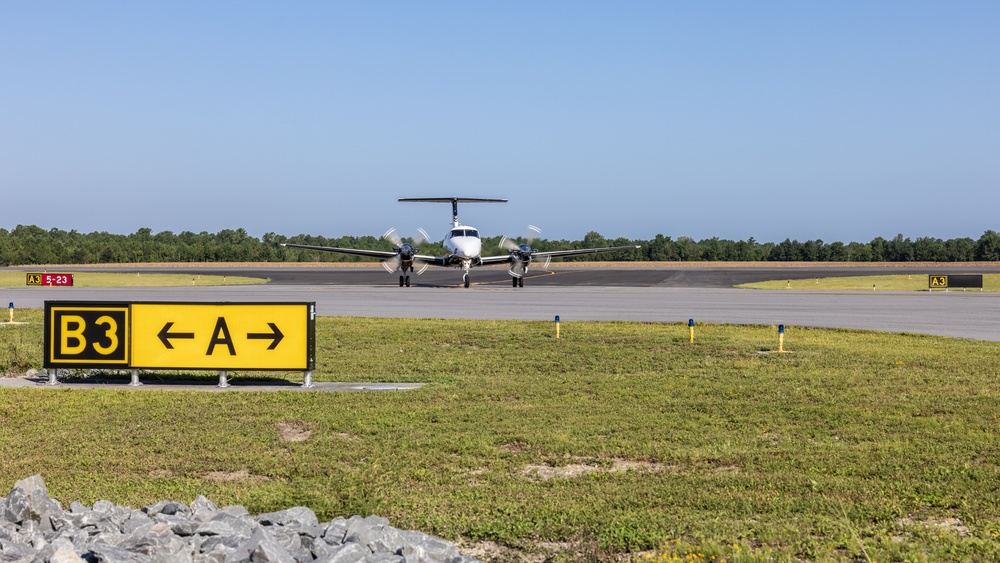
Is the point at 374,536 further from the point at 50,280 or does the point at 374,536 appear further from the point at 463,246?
the point at 50,280

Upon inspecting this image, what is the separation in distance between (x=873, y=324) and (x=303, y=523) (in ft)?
87.0

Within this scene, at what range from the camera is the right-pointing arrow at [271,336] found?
17.8m

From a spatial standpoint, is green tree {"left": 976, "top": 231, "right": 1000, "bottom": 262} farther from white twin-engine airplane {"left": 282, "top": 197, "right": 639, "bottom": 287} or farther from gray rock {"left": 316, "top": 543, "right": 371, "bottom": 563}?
gray rock {"left": 316, "top": 543, "right": 371, "bottom": 563}

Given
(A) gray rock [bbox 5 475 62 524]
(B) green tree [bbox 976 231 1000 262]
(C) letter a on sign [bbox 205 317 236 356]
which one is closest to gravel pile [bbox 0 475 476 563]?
(A) gray rock [bbox 5 475 62 524]

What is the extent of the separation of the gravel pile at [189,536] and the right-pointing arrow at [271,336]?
385 inches

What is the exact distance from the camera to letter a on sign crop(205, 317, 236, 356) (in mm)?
17812

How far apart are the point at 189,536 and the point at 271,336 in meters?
11.0

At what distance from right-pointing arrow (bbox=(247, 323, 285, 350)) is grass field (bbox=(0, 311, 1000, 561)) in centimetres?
139

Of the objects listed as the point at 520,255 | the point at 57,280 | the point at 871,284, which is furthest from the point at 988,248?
the point at 57,280

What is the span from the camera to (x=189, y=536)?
278 inches

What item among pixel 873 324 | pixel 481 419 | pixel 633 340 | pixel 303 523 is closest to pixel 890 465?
pixel 481 419

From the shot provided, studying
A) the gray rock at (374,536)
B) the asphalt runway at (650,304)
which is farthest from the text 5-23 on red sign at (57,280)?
the gray rock at (374,536)

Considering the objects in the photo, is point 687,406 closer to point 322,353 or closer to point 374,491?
point 374,491

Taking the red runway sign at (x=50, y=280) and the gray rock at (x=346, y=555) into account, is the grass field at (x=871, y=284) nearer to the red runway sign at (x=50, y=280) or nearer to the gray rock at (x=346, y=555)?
the red runway sign at (x=50, y=280)
